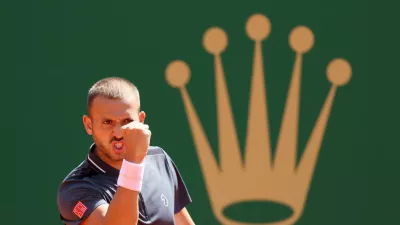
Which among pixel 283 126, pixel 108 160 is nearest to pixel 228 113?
pixel 283 126

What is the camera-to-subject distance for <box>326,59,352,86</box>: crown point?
5.85m

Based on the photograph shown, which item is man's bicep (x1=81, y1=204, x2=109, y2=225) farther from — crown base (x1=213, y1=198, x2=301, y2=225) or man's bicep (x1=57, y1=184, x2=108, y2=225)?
crown base (x1=213, y1=198, x2=301, y2=225)

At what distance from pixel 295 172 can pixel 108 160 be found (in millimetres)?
2752

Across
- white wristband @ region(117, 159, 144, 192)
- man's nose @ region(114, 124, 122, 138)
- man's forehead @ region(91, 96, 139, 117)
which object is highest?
man's forehead @ region(91, 96, 139, 117)

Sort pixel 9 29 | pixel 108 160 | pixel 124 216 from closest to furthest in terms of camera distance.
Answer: pixel 124 216
pixel 108 160
pixel 9 29

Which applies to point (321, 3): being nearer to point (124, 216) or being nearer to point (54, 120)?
point (54, 120)

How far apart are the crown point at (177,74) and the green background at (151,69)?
37 millimetres

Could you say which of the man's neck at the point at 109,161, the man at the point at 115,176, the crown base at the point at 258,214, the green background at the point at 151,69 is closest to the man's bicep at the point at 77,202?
the man at the point at 115,176

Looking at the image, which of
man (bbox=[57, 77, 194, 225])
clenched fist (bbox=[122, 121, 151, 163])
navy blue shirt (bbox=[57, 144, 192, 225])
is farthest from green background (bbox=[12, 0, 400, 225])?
clenched fist (bbox=[122, 121, 151, 163])

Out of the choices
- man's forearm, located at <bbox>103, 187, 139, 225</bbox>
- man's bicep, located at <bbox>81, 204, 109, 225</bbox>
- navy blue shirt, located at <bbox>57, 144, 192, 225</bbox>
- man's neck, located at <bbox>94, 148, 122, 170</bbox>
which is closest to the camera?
man's forearm, located at <bbox>103, 187, 139, 225</bbox>

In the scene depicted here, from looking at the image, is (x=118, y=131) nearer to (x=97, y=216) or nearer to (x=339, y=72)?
(x=97, y=216)

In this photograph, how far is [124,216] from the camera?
115 inches

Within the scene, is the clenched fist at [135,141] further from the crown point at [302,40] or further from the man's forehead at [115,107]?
the crown point at [302,40]

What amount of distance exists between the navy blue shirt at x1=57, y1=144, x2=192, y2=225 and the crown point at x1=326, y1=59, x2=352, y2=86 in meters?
2.50
